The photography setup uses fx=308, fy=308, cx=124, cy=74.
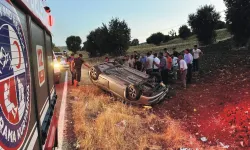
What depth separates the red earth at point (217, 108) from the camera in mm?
7870

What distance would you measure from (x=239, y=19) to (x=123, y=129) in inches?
621

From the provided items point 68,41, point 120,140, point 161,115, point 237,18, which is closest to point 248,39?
point 237,18

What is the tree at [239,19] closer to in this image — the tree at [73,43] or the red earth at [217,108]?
the red earth at [217,108]

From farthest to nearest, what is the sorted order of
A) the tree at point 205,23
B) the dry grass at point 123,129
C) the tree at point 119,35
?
the tree at point 119,35 < the tree at point 205,23 < the dry grass at point 123,129

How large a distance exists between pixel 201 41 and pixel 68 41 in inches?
2314

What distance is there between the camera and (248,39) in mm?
20844

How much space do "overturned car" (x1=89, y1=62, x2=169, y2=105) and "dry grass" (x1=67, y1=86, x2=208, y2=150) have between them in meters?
0.40

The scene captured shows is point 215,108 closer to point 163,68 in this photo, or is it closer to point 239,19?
point 163,68

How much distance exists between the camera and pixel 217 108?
1013 cm

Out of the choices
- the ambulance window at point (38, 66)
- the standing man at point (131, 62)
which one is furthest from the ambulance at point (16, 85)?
the standing man at point (131, 62)

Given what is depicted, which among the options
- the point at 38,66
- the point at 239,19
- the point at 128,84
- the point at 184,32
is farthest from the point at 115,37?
the point at 38,66

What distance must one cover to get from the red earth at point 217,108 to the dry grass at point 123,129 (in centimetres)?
59

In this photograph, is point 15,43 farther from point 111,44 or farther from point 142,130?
point 111,44

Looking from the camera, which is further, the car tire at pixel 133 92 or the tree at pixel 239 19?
the tree at pixel 239 19
